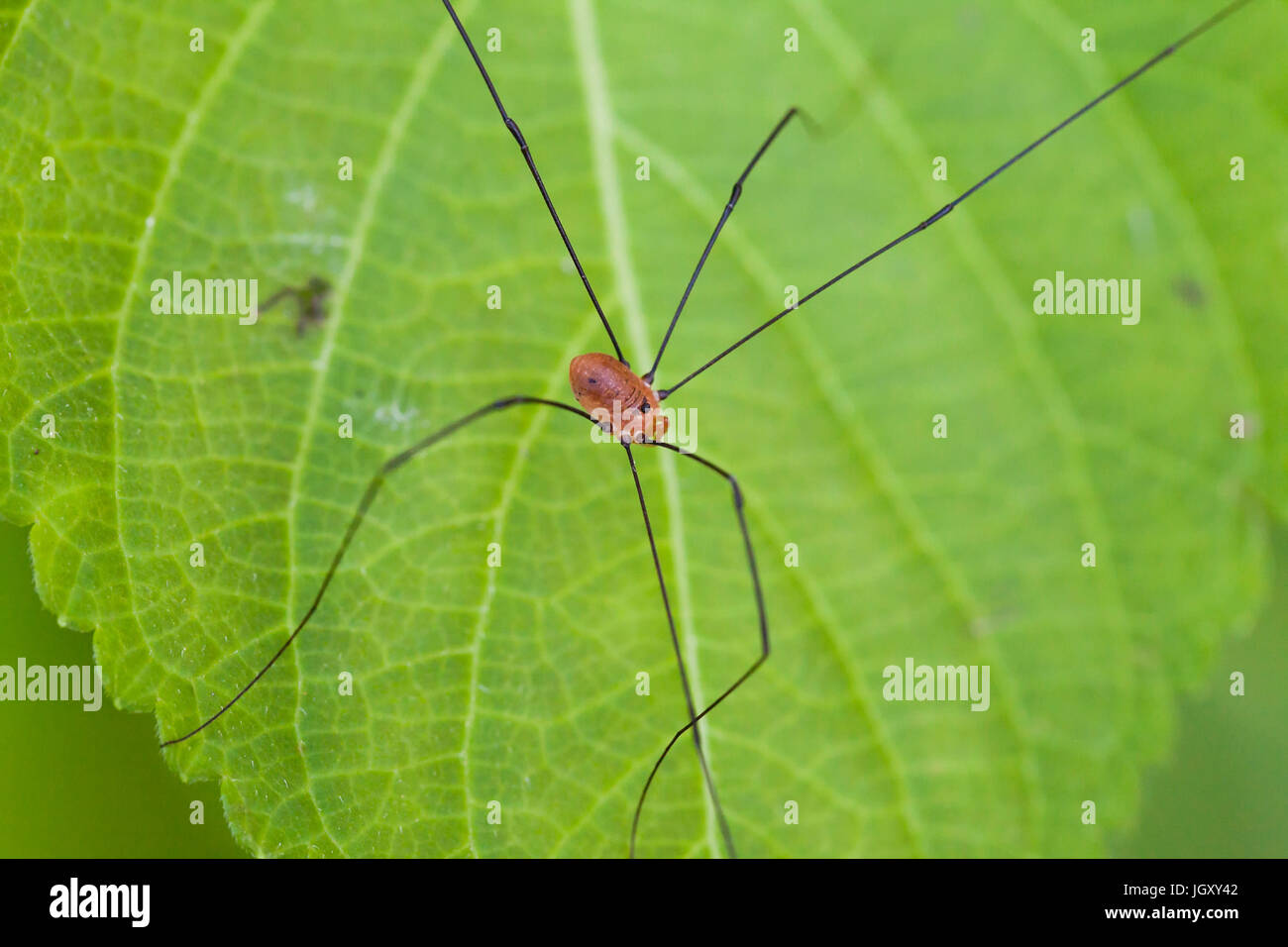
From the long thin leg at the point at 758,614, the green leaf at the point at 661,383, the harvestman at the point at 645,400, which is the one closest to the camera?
the green leaf at the point at 661,383

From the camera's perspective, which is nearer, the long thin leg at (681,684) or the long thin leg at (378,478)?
the long thin leg at (378,478)

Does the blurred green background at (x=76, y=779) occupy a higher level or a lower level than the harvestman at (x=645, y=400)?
lower

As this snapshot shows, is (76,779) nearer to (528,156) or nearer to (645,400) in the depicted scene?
(645,400)

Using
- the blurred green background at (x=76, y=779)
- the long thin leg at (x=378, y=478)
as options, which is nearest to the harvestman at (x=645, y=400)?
the long thin leg at (x=378, y=478)

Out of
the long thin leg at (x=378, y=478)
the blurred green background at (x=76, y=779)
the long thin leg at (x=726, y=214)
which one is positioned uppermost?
the long thin leg at (x=726, y=214)

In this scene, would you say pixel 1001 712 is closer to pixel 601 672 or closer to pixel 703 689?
pixel 703 689

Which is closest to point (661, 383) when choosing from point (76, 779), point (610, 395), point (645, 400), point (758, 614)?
point (645, 400)

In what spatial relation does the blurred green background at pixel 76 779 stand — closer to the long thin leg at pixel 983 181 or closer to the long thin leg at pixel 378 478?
the long thin leg at pixel 378 478
